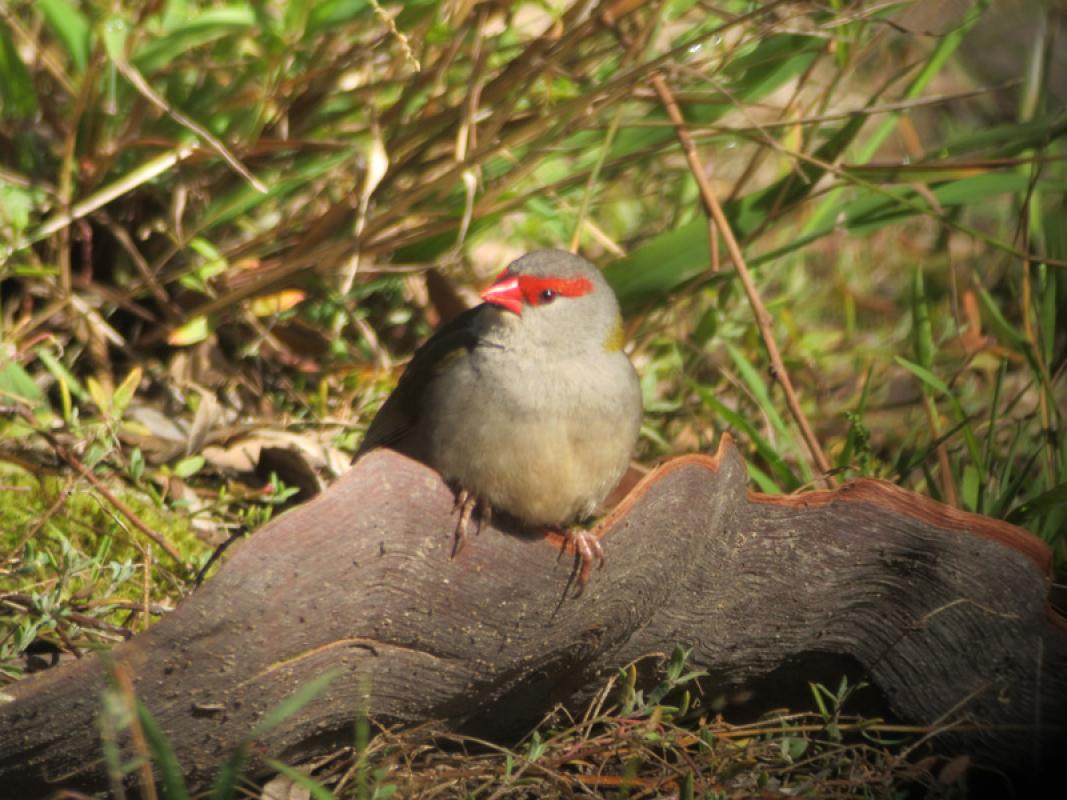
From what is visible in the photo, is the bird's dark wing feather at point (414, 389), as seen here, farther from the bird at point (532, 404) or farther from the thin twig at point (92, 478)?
the thin twig at point (92, 478)

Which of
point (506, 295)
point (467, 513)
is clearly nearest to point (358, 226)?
point (506, 295)

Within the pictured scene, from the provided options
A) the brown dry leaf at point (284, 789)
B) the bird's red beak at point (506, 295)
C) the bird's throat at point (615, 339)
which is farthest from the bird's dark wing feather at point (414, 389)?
the brown dry leaf at point (284, 789)

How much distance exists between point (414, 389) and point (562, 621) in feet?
2.38

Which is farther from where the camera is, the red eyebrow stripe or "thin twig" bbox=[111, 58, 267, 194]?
"thin twig" bbox=[111, 58, 267, 194]

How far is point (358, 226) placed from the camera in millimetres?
3371

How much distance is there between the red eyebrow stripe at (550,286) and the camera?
2.93m

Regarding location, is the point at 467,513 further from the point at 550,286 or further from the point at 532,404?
the point at 550,286

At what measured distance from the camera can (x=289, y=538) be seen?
2240mm

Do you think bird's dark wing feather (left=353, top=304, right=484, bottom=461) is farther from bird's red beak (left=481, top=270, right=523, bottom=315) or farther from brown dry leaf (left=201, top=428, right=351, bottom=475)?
brown dry leaf (left=201, top=428, right=351, bottom=475)

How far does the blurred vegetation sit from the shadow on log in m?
0.35

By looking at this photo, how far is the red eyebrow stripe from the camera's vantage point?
2932 mm

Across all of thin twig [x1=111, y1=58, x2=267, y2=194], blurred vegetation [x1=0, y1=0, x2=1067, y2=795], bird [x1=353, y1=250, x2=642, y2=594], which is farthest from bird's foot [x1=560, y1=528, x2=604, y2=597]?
thin twig [x1=111, y1=58, x2=267, y2=194]

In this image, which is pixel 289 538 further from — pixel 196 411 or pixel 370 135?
pixel 370 135

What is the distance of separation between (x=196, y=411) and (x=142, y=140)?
29.4 inches
